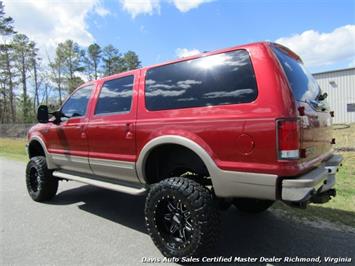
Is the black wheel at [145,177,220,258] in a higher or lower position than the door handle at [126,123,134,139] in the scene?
lower

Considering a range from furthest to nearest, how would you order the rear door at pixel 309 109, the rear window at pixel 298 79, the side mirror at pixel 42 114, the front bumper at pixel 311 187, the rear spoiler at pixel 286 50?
1. the side mirror at pixel 42 114
2. the rear spoiler at pixel 286 50
3. the rear window at pixel 298 79
4. the rear door at pixel 309 109
5. the front bumper at pixel 311 187

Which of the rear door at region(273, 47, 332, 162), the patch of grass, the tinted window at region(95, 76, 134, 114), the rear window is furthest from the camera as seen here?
the patch of grass

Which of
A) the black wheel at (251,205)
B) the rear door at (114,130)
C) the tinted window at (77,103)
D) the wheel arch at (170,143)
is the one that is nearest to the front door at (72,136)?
the tinted window at (77,103)

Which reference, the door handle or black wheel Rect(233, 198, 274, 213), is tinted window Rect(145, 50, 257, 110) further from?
black wheel Rect(233, 198, 274, 213)

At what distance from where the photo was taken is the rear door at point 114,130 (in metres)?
4.19

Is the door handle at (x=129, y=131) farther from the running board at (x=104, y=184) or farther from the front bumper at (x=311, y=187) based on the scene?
the front bumper at (x=311, y=187)

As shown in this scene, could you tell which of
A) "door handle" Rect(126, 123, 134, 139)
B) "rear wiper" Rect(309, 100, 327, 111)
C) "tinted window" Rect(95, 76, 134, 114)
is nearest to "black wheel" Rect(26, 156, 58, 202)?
"tinted window" Rect(95, 76, 134, 114)

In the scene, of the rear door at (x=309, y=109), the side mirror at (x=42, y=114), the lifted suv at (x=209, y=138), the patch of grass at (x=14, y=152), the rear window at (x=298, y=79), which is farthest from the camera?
the patch of grass at (x=14, y=152)

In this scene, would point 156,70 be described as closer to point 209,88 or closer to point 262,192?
point 209,88

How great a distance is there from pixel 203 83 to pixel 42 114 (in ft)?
10.5

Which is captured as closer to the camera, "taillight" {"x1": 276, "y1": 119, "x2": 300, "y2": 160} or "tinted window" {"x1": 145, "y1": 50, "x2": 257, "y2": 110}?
"taillight" {"x1": 276, "y1": 119, "x2": 300, "y2": 160}

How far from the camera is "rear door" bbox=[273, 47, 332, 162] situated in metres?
3.11

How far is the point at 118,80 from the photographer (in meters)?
4.69

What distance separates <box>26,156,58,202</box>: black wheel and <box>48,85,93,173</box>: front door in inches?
14.3
